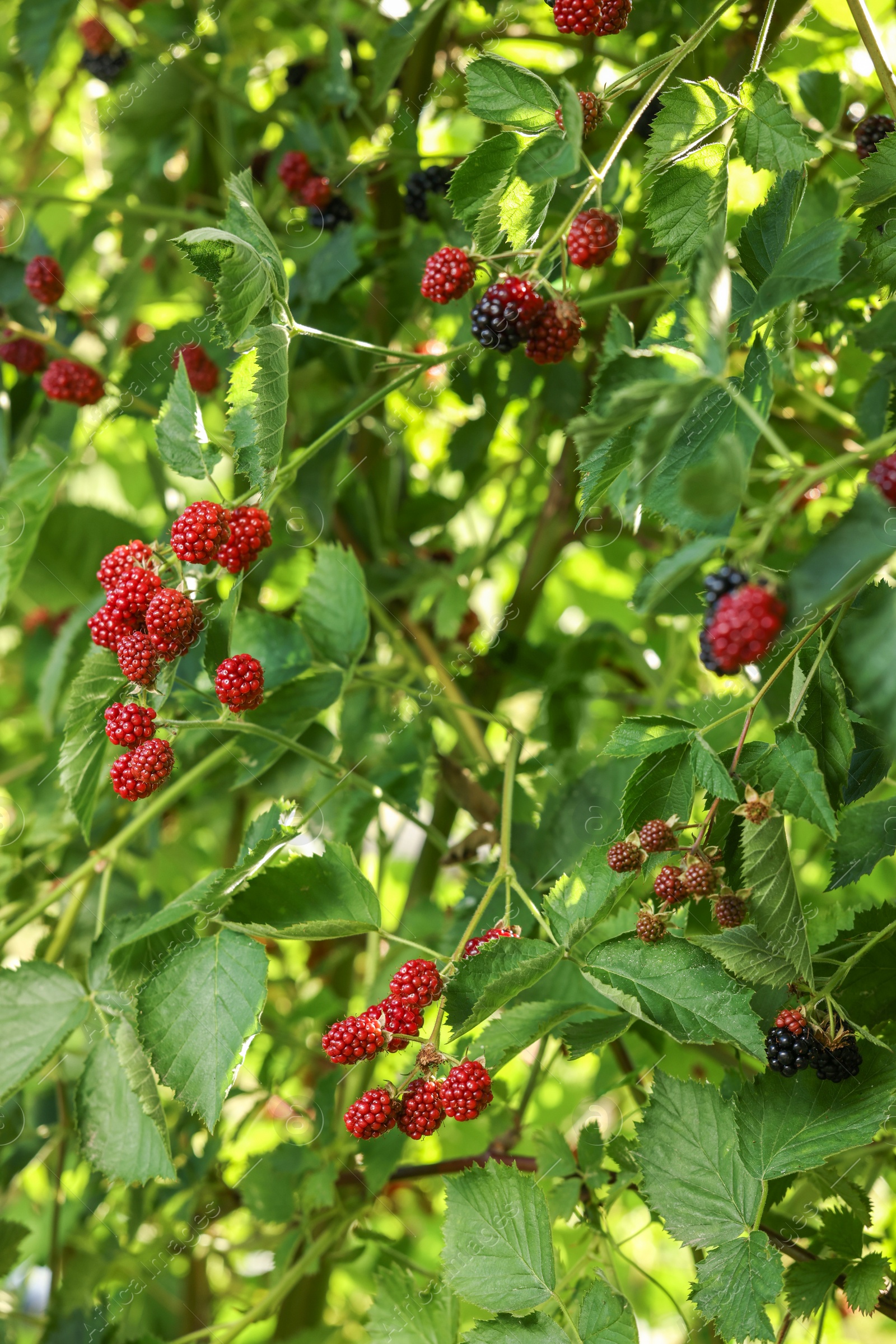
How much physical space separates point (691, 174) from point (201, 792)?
2.70ft

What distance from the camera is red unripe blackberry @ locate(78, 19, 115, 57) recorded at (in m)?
1.28

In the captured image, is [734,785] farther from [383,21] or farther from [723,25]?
[383,21]

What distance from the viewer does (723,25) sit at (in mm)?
909

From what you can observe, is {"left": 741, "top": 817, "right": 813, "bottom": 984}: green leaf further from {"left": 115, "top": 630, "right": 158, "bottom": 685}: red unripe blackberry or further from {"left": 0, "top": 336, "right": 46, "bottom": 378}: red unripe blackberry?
{"left": 0, "top": 336, "right": 46, "bottom": 378}: red unripe blackberry

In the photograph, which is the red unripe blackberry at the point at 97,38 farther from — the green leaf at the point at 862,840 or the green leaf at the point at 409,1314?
the green leaf at the point at 409,1314

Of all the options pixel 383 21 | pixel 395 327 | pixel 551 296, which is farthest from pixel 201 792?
pixel 383 21

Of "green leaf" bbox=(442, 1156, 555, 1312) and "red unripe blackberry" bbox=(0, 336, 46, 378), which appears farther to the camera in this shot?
"red unripe blackberry" bbox=(0, 336, 46, 378)

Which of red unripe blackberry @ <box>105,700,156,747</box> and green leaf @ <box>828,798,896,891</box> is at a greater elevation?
red unripe blackberry @ <box>105,700,156,747</box>

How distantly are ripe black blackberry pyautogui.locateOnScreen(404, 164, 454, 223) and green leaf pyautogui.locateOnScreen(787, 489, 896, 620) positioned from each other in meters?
0.66

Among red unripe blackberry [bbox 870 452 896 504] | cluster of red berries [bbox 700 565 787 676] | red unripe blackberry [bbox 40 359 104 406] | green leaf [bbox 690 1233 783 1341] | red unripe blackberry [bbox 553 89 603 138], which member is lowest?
green leaf [bbox 690 1233 783 1341]

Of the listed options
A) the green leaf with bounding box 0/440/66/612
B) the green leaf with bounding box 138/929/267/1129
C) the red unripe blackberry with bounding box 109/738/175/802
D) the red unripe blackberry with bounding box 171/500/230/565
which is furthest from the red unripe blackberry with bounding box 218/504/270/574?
the green leaf with bounding box 0/440/66/612

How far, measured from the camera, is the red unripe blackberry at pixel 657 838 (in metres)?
0.54

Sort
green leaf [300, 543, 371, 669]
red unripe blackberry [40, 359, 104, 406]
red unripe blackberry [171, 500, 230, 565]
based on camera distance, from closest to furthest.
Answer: red unripe blackberry [171, 500, 230, 565], green leaf [300, 543, 371, 669], red unripe blackberry [40, 359, 104, 406]

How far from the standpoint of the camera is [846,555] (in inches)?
14.1
